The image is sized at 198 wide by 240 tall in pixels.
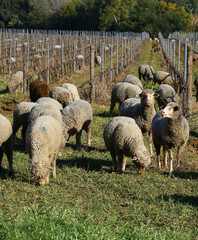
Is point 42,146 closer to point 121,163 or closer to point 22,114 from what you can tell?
point 121,163

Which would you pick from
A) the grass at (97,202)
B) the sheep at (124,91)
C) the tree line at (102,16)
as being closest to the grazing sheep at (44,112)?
the grass at (97,202)

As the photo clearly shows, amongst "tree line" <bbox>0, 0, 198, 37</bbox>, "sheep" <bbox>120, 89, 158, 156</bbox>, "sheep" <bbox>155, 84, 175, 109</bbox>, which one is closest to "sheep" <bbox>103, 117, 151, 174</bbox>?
"sheep" <bbox>120, 89, 158, 156</bbox>

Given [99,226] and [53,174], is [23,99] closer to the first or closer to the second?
[53,174]

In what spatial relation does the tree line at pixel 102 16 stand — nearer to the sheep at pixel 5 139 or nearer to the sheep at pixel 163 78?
the sheep at pixel 163 78

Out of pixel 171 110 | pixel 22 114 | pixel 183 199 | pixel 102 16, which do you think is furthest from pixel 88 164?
pixel 102 16

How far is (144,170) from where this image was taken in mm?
8117

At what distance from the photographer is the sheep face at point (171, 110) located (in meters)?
8.14

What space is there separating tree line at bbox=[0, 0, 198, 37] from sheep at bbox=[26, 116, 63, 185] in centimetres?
6565

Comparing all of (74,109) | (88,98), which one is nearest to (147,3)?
(88,98)

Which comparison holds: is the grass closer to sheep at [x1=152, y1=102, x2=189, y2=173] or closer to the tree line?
sheep at [x1=152, y1=102, x2=189, y2=173]

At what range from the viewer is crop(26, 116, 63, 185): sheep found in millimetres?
7066

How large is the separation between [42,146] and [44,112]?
2.03 meters

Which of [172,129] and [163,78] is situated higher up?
[172,129]

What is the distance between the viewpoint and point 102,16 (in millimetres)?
75938
